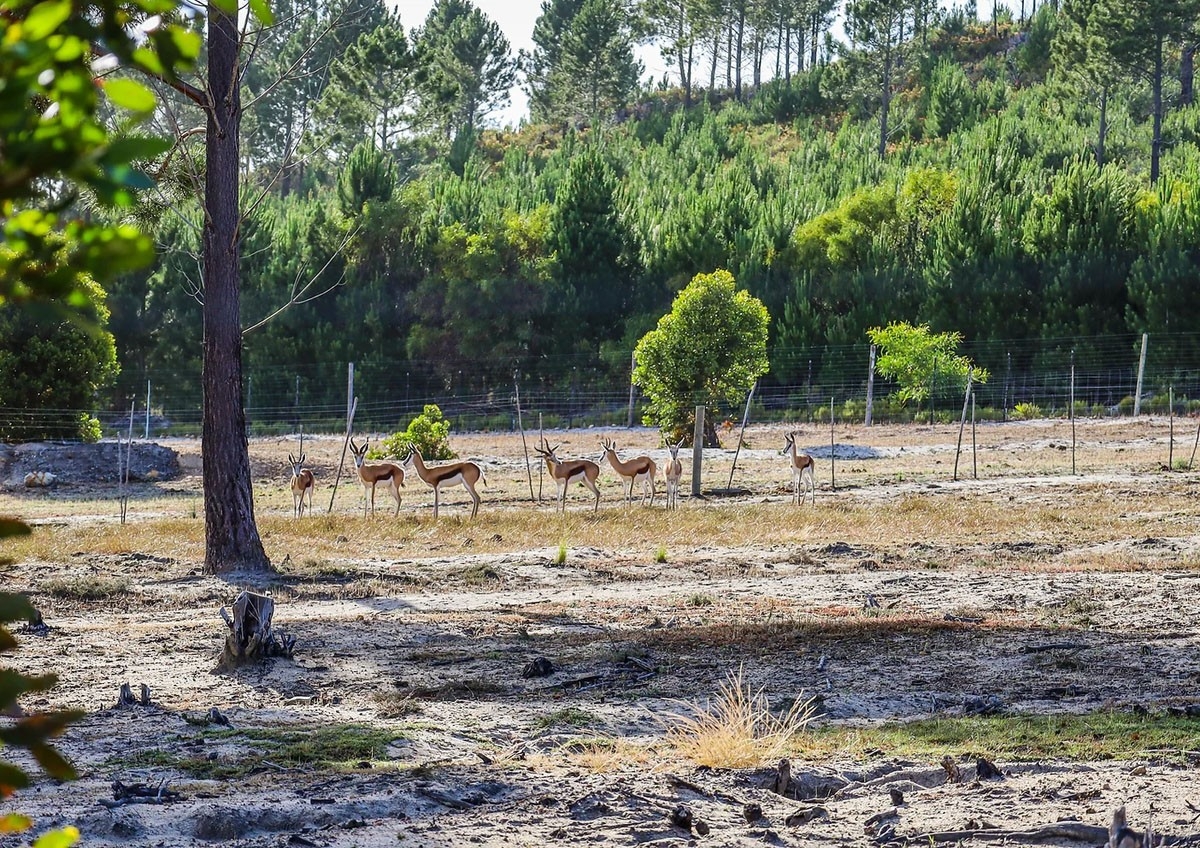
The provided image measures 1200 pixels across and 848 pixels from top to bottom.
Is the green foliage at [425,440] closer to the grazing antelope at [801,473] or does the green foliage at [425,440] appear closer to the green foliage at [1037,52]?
the grazing antelope at [801,473]

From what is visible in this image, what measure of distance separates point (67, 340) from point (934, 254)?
2624 centimetres

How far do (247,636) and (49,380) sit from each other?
75.6 ft

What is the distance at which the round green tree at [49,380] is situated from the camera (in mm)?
28922

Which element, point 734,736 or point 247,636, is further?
point 247,636

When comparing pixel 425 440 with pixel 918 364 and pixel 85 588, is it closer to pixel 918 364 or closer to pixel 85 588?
pixel 85 588

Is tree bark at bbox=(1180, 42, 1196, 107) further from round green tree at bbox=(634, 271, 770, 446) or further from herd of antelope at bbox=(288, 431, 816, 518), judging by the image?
herd of antelope at bbox=(288, 431, 816, 518)

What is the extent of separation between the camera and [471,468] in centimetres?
2106

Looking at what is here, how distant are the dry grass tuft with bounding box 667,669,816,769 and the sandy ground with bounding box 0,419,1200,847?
0.42ft

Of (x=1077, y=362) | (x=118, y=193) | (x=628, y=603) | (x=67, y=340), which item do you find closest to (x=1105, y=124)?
(x=1077, y=362)

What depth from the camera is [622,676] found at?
8.45 metres

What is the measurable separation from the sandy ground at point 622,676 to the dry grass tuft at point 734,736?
13 cm

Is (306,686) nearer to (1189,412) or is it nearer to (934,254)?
(1189,412)

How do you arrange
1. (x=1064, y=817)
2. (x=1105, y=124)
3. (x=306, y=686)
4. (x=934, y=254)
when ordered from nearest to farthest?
1. (x=1064, y=817)
2. (x=306, y=686)
3. (x=934, y=254)
4. (x=1105, y=124)

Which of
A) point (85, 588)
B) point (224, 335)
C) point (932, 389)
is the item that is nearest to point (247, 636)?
point (85, 588)
